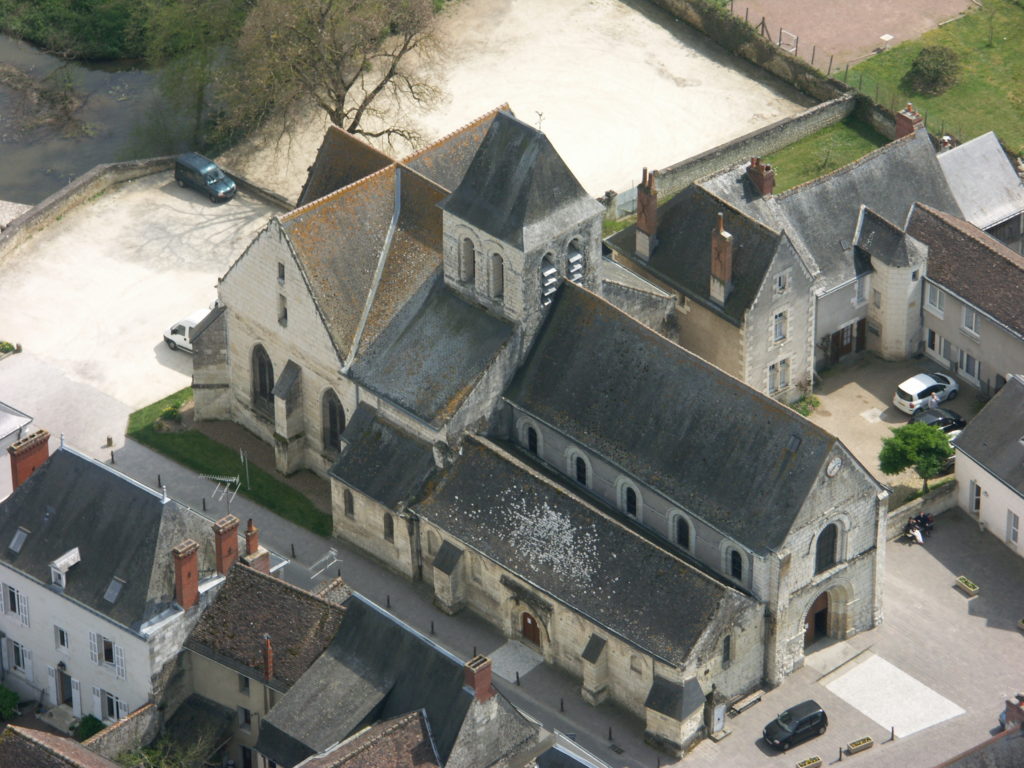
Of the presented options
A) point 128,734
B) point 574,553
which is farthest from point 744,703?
point 128,734

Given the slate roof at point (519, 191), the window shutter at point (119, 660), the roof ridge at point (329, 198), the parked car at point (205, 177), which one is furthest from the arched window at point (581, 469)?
the parked car at point (205, 177)

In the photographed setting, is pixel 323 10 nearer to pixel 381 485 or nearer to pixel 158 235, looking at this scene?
pixel 158 235

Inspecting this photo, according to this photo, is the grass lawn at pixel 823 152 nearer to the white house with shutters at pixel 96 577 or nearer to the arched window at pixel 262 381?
the arched window at pixel 262 381

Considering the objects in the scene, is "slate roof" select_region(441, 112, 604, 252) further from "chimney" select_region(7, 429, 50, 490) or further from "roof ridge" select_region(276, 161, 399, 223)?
"chimney" select_region(7, 429, 50, 490)

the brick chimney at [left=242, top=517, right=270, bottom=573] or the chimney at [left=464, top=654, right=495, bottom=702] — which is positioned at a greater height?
the chimney at [left=464, top=654, right=495, bottom=702]

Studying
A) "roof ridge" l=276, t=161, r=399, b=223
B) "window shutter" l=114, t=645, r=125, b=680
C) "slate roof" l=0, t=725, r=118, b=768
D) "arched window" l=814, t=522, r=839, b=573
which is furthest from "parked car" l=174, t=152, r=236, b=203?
"slate roof" l=0, t=725, r=118, b=768

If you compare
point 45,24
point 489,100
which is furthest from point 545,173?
point 45,24
